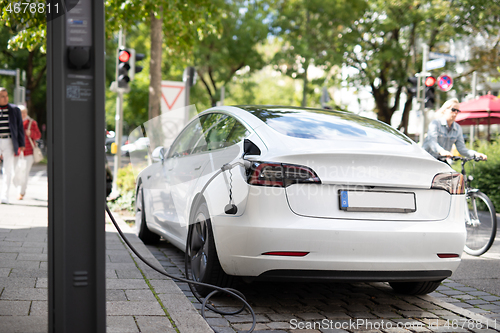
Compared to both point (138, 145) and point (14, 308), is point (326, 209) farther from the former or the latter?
point (138, 145)

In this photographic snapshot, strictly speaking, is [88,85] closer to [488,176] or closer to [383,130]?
[383,130]

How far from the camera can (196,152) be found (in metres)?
4.93

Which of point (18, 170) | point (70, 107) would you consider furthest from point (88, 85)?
point (18, 170)

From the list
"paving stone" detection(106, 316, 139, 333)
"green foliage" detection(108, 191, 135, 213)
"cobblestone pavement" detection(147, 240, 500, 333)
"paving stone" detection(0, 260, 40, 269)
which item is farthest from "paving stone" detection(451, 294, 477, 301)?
"green foliage" detection(108, 191, 135, 213)

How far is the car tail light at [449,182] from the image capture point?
3913 millimetres

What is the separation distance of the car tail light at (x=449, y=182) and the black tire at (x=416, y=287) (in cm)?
86

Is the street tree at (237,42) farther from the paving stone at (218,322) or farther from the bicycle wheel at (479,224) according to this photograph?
the paving stone at (218,322)

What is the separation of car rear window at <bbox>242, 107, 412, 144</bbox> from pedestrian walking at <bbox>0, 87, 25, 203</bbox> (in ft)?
20.3

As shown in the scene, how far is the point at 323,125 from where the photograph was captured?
4332 mm

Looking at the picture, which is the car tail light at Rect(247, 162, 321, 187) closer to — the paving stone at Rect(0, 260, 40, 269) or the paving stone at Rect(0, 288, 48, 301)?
the paving stone at Rect(0, 288, 48, 301)

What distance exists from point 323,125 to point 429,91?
10.9m

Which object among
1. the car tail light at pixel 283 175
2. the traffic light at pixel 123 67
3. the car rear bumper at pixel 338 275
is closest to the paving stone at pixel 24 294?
the car rear bumper at pixel 338 275

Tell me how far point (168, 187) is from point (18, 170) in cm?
579

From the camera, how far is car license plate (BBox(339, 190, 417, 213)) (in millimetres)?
3670
